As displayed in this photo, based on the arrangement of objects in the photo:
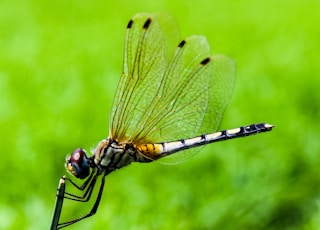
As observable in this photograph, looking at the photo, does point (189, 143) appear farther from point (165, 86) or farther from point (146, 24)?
point (146, 24)

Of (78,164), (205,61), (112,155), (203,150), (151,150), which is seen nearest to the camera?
(78,164)

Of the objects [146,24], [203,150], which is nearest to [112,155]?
[146,24]

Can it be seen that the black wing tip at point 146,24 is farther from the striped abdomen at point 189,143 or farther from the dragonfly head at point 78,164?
the dragonfly head at point 78,164

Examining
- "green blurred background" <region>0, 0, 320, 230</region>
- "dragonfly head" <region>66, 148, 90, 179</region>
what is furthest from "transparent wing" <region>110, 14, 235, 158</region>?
"green blurred background" <region>0, 0, 320, 230</region>

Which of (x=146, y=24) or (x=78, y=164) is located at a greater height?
(x=146, y=24)

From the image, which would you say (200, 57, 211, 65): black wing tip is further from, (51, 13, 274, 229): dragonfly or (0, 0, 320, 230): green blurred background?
(0, 0, 320, 230): green blurred background

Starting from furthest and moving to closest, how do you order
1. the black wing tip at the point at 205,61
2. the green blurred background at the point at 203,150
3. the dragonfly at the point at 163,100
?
the green blurred background at the point at 203,150, the black wing tip at the point at 205,61, the dragonfly at the point at 163,100

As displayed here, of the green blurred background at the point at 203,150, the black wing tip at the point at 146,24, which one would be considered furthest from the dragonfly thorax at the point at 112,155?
the green blurred background at the point at 203,150
